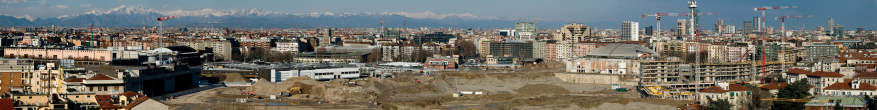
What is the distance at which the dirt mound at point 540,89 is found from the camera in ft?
110

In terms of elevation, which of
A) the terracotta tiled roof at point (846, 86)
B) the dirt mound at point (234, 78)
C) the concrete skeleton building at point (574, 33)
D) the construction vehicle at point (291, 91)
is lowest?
the construction vehicle at point (291, 91)

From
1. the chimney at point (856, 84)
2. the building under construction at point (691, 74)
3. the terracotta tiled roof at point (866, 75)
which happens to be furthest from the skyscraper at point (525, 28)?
the chimney at point (856, 84)

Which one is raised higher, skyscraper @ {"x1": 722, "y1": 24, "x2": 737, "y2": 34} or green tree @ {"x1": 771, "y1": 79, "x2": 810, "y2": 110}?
skyscraper @ {"x1": 722, "y1": 24, "x2": 737, "y2": 34}

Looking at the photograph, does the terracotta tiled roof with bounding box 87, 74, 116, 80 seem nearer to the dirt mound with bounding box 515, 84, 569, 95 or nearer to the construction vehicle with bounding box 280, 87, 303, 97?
the construction vehicle with bounding box 280, 87, 303, 97

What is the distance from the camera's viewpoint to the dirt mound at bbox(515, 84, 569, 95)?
33.6 metres

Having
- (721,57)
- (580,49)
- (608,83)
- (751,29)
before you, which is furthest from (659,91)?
(751,29)

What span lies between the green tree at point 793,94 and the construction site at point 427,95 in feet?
7.87

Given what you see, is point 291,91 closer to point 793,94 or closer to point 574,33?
point 793,94

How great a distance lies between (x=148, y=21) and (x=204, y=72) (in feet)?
236

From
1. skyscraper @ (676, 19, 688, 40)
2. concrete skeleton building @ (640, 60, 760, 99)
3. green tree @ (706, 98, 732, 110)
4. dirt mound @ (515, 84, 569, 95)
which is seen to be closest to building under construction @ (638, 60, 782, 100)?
concrete skeleton building @ (640, 60, 760, 99)

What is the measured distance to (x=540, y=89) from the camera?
34.7 meters

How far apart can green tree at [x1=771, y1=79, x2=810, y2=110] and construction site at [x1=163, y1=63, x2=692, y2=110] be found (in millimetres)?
2398

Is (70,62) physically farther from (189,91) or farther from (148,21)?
(148,21)

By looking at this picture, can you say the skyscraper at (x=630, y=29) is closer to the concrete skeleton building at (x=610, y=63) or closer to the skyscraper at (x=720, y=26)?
the skyscraper at (x=720, y=26)
